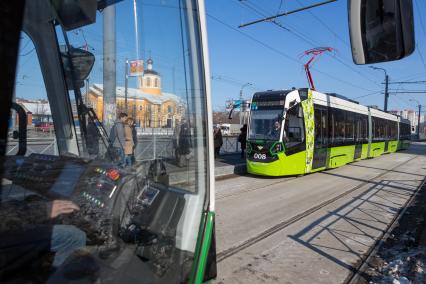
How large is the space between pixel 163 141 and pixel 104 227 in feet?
1.71

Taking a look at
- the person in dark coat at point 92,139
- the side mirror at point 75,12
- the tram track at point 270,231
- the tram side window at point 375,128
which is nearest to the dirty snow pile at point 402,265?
the tram track at point 270,231

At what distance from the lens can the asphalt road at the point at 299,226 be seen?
4.46 meters

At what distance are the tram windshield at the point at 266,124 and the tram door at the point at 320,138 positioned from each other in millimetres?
1728

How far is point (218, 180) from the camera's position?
38.6ft

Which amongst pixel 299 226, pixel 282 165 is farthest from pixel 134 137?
pixel 282 165

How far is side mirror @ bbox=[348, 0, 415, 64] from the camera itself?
1.73 m

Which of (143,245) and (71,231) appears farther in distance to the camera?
(143,245)

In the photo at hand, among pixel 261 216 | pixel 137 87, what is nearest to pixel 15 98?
pixel 137 87

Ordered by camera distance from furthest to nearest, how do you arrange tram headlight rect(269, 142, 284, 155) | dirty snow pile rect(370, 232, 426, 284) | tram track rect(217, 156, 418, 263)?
tram headlight rect(269, 142, 284, 155)
tram track rect(217, 156, 418, 263)
dirty snow pile rect(370, 232, 426, 284)

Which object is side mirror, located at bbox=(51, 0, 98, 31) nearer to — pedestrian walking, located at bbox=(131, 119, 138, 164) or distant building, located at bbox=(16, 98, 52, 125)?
distant building, located at bbox=(16, 98, 52, 125)

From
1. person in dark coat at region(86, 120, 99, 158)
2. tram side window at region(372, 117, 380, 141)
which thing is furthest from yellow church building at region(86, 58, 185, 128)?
tram side window at region(372, 117, 380, 141)

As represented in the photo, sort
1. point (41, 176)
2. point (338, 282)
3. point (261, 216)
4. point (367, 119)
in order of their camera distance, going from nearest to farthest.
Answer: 1. point (41, 176)
2. point (338, 282)
3. point (261, 216)
4. point (367, 119)

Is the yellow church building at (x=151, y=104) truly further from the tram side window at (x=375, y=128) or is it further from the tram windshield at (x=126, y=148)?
the tram side window at (x=375, y=128)

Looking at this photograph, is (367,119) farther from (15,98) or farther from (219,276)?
(15,98)
